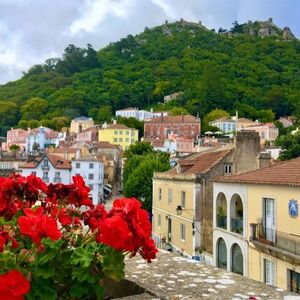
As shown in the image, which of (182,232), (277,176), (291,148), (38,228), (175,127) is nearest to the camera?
(38,228)

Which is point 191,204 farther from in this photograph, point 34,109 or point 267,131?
point 34,109

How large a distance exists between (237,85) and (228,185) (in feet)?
487

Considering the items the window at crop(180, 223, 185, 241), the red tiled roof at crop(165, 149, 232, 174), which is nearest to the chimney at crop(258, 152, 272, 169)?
the red tiled roof at crop(165, 149, 232, 174)

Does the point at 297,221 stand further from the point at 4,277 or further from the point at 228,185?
the point at 4,277

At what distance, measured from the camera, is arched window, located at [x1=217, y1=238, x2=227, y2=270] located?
76.8ft

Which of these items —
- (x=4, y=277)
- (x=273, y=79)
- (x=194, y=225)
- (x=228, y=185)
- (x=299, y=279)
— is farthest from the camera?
(x=273, y=79)

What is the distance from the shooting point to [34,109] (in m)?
164

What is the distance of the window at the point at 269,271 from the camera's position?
17.9m

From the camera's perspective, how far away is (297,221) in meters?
16.6

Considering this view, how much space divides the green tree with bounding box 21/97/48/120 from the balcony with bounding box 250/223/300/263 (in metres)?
152

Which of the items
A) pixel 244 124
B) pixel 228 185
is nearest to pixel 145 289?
pixel 228 185

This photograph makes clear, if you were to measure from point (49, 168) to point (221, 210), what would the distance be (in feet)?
145

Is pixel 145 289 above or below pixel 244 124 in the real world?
below

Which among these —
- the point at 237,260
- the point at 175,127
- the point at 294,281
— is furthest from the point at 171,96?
the point at 294,281
